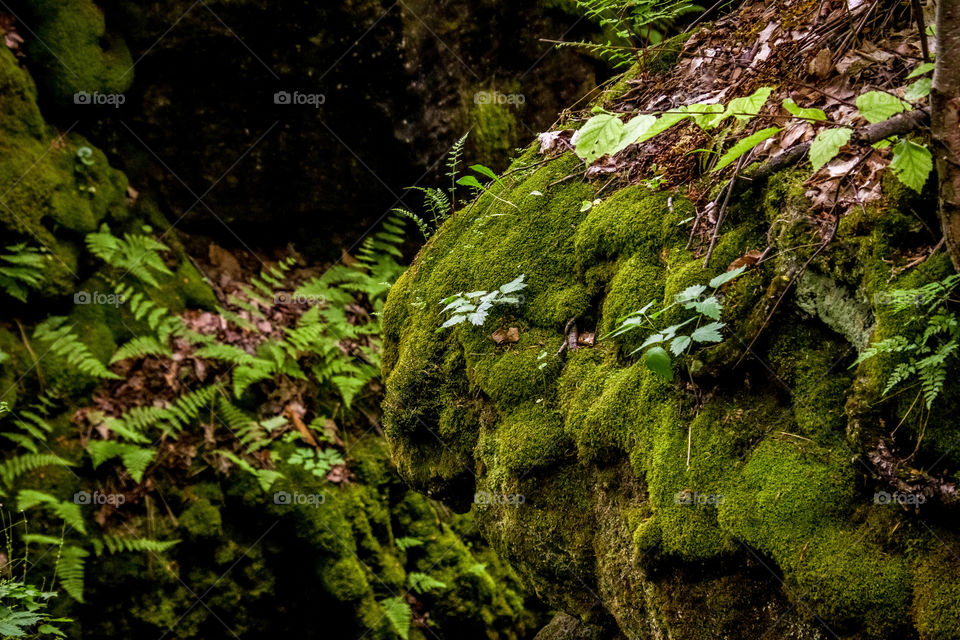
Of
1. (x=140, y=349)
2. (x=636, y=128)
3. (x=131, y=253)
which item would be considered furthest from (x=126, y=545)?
(x=636, y=128)

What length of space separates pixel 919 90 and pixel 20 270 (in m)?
5.77

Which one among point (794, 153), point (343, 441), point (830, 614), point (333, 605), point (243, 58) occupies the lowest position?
point (333, 605)

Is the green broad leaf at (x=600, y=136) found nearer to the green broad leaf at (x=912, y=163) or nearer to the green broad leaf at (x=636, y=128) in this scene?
the green broad leaf at (x=636, y=128)

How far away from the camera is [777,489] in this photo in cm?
198

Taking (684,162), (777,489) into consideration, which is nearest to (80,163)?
(684,162)

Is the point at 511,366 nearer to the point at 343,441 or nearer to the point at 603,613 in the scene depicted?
the point at 603,613

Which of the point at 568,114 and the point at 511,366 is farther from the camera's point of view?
the point at 568,114

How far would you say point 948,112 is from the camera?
6.08 feet

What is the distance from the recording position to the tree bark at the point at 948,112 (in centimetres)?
181

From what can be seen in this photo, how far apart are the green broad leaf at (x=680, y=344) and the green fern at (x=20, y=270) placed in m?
5.03

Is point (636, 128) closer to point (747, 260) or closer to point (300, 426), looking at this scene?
point (747, 260)

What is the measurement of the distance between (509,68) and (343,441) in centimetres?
452

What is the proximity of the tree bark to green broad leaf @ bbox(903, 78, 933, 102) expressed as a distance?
0.23 ft

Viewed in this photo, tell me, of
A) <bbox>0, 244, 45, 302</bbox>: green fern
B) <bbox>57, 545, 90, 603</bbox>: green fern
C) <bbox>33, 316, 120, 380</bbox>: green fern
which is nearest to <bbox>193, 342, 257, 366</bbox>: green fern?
<bbox>33, 316, 120, 380</bbox>: green fern
